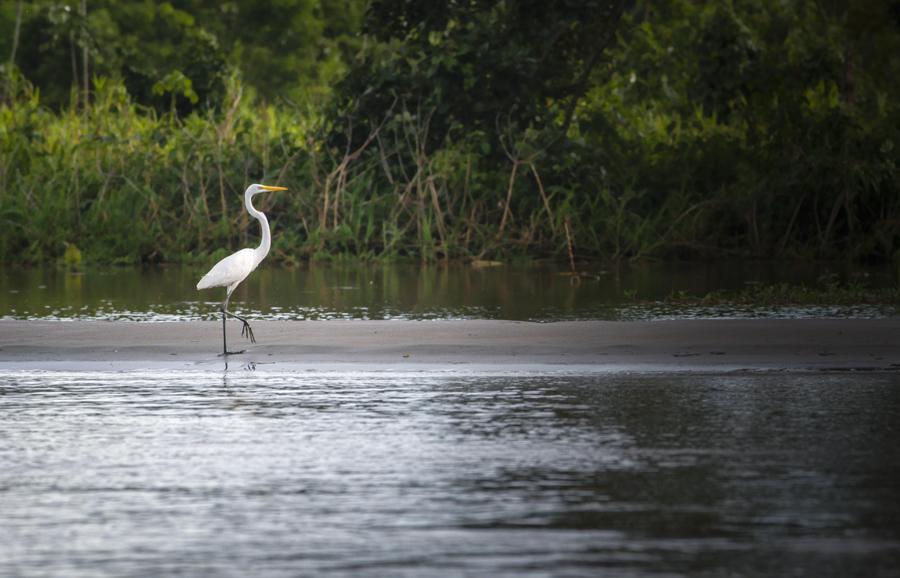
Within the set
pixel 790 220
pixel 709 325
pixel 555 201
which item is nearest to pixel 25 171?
pixel 555 201

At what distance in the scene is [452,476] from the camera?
827 centimetres

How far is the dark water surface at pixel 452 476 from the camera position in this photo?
659cm

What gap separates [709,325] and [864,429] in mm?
5184

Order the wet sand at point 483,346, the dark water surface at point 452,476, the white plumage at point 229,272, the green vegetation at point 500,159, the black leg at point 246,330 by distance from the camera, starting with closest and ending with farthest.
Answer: the dark water surface at point 452,476 < the wet sand at point 483,346 < the black leg at point 246,330 < the white plumage at point 229,272 < the green vegetation at point 500,159

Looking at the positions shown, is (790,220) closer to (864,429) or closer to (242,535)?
(864,429)

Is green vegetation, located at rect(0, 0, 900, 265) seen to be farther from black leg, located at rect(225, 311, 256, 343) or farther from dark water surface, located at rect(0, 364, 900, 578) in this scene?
dark water surface, located at rect(0, 364, 900, 578)

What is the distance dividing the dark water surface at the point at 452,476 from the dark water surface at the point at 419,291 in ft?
17.9

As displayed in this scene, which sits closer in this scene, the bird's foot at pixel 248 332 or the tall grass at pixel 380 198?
the bird's foot at pixel 248 332

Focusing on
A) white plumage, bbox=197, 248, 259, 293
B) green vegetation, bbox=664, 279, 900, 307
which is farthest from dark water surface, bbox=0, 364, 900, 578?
green vegetation, bbox=664, 279, 900, 307

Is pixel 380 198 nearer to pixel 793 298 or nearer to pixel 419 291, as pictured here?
pixel 419 291

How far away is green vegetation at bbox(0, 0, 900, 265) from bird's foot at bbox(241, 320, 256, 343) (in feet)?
41.1

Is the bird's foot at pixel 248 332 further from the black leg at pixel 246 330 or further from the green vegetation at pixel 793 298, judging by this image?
the green vegetation at pixel 793 298

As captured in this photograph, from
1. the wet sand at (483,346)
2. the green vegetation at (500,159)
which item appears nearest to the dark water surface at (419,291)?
the green vegetation at (500,159)

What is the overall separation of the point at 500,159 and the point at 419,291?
8462mm
